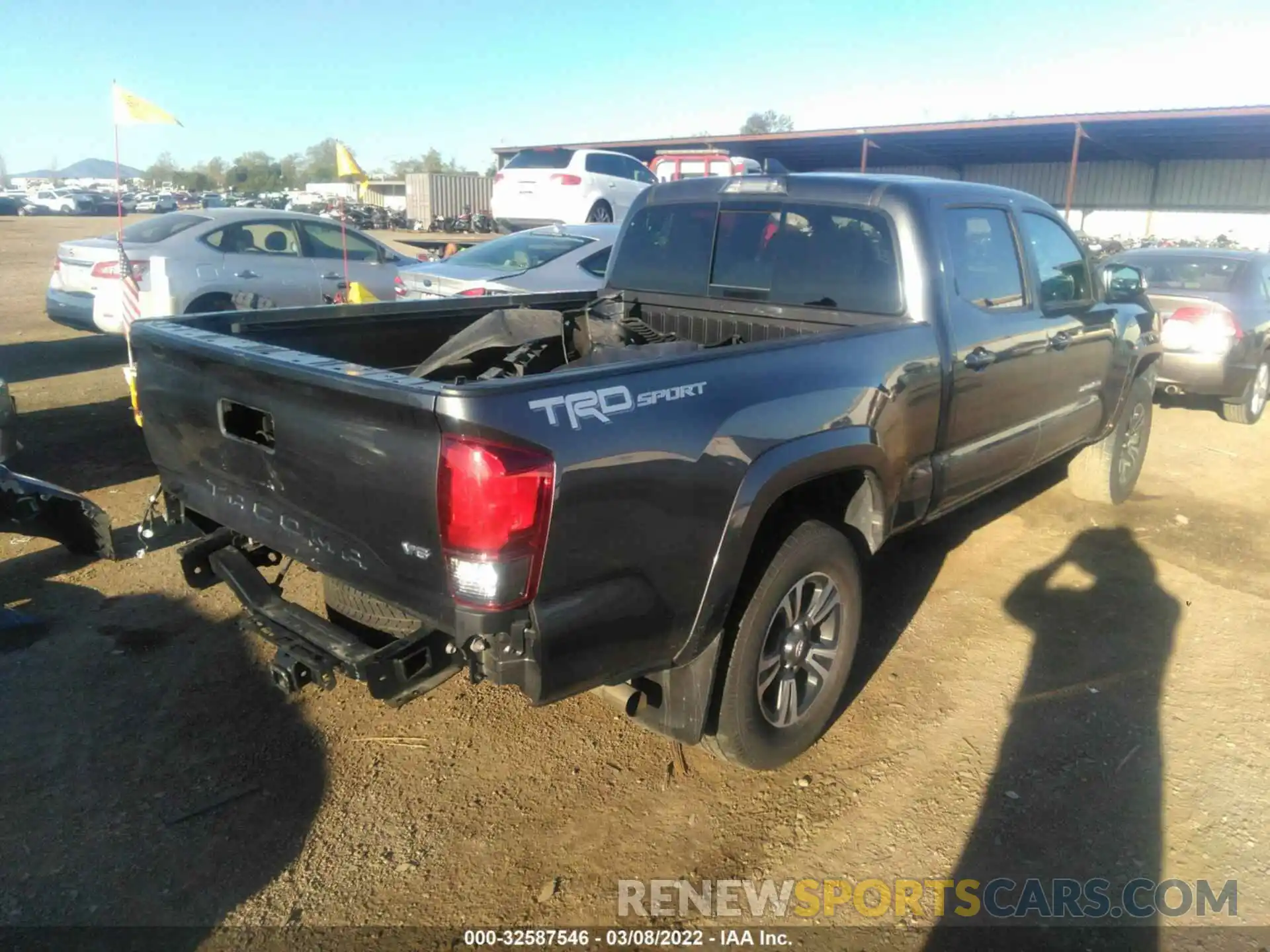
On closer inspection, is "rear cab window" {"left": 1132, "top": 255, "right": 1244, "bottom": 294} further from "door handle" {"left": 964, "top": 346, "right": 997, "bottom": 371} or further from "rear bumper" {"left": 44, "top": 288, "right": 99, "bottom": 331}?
"rear bumper" {"left": 44, "top": 288, "right": 99, "bottom": 331}

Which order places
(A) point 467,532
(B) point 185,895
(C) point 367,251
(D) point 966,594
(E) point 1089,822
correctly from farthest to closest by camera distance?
(C) point 367,251 → (D) point 966,594 → (E) point 1089,822 → (B) point 185,895 → (A) point 467,532

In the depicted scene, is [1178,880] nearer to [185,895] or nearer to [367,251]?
[185,895]

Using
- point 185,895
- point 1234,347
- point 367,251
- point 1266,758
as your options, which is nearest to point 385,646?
point 185,895

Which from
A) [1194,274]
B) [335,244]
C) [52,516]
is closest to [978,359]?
[52,516]

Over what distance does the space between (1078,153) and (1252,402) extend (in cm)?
2704

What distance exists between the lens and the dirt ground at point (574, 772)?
2752mm

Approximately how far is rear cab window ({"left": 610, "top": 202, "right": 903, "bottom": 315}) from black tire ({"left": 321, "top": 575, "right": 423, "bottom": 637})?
227 cm

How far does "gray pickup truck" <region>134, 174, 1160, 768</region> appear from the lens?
7.54 feet

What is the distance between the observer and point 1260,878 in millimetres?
2840

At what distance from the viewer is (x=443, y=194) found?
136 feet

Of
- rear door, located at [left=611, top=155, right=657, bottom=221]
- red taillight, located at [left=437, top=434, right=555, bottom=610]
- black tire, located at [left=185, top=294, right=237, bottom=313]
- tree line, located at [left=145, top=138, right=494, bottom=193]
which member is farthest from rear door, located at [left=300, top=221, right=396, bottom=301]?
tree line, located at [left=145, top=138, right=494, bottom=193]

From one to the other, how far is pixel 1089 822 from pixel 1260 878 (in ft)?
1.60

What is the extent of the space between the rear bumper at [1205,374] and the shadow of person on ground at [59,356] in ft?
35.3

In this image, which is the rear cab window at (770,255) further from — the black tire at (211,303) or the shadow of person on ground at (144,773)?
the black tire at (211,303)
